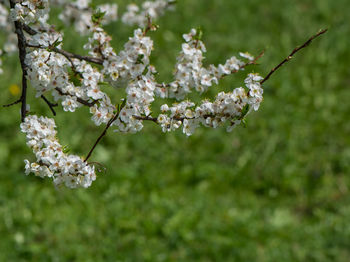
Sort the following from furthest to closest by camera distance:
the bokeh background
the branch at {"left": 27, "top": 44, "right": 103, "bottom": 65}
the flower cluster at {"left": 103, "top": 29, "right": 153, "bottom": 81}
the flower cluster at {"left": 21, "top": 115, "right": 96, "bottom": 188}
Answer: the bokeh background
the flower cluster at {"left": 103, "top": 29, "right": 153, "bottom": 81}
the branch at {"left": 27, "top": 44, "right": 103, "bottom": 65}
the flower cluster at {"left": 21, "top": 115, "right": 96, "bottom": 188}

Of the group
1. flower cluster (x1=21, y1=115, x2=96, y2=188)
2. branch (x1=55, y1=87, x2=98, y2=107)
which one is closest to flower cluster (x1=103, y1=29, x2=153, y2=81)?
branch (x1=55, y1=87, x2=98, y2=107)

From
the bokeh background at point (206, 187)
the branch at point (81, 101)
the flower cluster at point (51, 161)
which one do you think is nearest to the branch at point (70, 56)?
the branch at point (81, 101)

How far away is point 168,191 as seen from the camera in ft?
17.5

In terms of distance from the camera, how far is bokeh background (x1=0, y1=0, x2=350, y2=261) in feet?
16.0

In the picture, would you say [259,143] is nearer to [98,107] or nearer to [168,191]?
[168,191]

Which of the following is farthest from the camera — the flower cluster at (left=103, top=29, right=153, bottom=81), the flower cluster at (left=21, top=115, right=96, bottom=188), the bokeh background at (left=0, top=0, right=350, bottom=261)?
the bokeh background at (left=0, top=0, right=350, bottom=261)

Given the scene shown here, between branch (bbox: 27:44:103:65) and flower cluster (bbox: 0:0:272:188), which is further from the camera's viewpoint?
branch (bbox: 27:44:103:65)

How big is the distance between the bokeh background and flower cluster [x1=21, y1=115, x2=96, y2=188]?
2518mm

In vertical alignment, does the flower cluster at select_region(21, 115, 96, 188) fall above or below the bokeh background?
below

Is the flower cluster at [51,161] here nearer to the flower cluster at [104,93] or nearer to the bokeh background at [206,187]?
the flower cluster at [104,93]

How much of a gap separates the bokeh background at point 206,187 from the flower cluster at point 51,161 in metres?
2.52

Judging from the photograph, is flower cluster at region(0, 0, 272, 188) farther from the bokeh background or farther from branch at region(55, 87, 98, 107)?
the bokeh background

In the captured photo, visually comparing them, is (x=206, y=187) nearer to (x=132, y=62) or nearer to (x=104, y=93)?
(x=132, y=62)

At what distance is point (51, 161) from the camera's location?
2.32 metres
